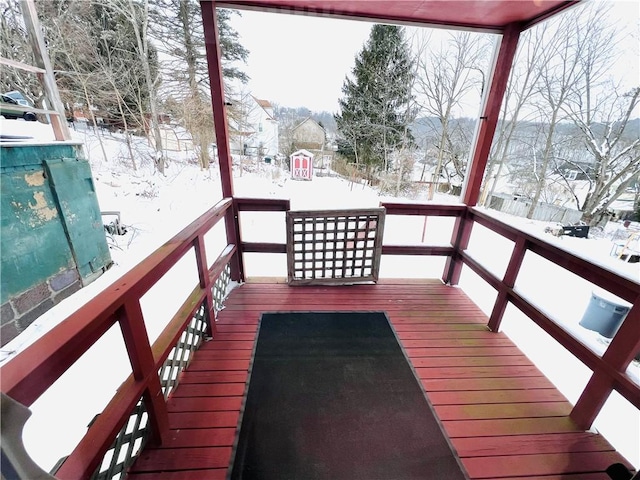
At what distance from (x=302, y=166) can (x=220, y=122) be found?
2.44 meters

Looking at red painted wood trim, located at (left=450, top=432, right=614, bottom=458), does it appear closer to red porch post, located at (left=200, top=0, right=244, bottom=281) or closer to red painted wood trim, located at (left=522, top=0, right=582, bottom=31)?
red porch post, located at (left=200, top=0, right=244, bottom=281)

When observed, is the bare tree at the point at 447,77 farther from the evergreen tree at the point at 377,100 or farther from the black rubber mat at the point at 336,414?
the black rubber mat at the point at 336,414

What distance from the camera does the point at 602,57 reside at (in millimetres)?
3881

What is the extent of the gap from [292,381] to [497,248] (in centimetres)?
303

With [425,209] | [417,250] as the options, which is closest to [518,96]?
[425,209]

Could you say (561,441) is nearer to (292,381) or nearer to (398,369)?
(398,369)

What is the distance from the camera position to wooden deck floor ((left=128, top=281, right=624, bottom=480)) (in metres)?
1.25

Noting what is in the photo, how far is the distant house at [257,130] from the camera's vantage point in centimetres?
512

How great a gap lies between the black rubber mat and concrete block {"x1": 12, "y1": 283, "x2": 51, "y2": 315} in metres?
2.26

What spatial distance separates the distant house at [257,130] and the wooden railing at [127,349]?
155 inches

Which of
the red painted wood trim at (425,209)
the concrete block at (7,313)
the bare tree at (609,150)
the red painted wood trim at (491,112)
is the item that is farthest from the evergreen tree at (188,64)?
the bare tree at (609,150)

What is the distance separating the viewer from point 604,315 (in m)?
2.37

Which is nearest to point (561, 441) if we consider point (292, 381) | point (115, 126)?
point (292, 381)

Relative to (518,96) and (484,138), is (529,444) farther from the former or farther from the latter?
(518,96)
